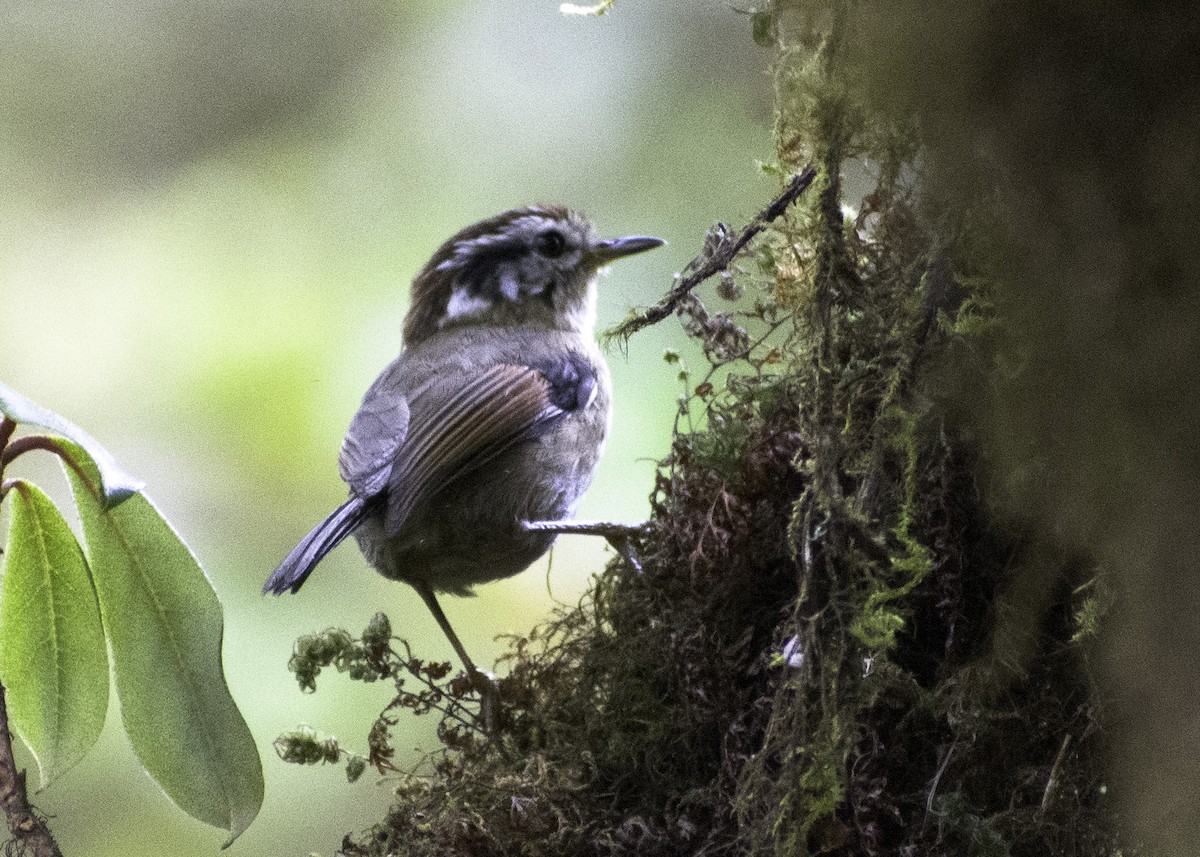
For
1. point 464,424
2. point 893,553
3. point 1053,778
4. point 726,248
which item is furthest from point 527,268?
point 1053,778

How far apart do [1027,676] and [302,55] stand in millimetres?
6438

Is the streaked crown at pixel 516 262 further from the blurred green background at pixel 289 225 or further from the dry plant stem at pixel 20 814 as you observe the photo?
the dry plant stem at pixel 20 814

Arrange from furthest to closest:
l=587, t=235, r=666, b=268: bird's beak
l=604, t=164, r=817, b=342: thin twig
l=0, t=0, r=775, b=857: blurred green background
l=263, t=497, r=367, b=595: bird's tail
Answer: l=0, t=0, r=775, b=857: blurred green background → l=587, t=235, r=666, b=268: bird's beak → l=263, t=497, r=367, b=595: bird's tail → l=604, t=164, r=817, b=342: thin twig

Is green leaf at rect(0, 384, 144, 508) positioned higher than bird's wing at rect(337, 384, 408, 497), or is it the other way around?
bird's wing at rect(337, 384, 408, 497)

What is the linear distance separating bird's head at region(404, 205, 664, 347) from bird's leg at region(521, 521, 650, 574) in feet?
3.24

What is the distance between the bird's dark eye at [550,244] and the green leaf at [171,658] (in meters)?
1.95

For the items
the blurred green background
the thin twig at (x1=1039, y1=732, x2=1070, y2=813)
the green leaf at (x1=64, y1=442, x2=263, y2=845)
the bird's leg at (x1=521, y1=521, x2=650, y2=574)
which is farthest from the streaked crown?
the thin twig at (x1=1039, y1=732, x2=1070, y2=813)

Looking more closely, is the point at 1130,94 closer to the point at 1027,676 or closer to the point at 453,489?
the point at 1027,676

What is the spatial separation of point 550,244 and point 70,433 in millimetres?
2211

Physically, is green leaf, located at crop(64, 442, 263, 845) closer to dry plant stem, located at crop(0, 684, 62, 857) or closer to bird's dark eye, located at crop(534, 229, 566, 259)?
dry plant stem, located at crop(0, 684, 62, 857)

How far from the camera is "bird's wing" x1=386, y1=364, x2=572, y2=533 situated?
3400 millimetres

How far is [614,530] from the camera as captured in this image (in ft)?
9.48

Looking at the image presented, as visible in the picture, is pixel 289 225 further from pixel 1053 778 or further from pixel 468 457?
pixel 1053 778

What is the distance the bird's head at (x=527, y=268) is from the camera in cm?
426
